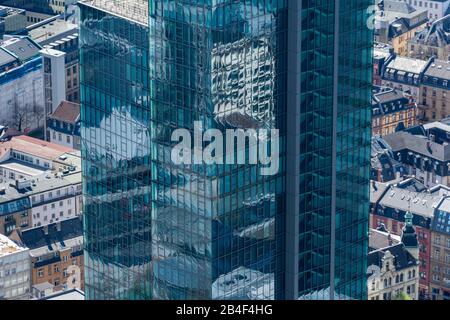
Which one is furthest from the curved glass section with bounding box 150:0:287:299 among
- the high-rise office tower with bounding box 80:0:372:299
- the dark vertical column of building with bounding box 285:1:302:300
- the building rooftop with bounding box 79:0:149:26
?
the building rooftop with bounding box 79:0:149:26

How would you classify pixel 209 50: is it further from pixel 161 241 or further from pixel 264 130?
pixel 161 241

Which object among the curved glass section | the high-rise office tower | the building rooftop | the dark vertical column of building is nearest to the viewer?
the curved glass section

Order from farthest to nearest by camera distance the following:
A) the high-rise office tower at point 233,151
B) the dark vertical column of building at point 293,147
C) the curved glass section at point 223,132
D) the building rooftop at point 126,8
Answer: the building rooftop at point 126,8, the dark vertical column of building at point 293,147, the high-rise office tower at point 233,151, the curved glass section at point 223,132

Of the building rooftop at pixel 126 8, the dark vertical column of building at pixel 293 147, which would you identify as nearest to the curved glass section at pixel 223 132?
the dark vertical column of building at pixel 293 147

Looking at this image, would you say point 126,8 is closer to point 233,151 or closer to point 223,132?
point 223,132

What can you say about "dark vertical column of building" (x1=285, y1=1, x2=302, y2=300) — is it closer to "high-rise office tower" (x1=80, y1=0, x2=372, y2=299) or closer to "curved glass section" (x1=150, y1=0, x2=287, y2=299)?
"high-rise office tower" (x1=80, y1=0, x2=372, y2=299)

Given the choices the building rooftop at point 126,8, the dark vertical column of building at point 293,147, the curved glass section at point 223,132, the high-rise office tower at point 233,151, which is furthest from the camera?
the building rooftop at point 126,8

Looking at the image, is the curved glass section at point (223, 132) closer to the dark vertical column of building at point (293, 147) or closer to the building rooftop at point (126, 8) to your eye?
the dark vertical column of building at point (293, 147)
